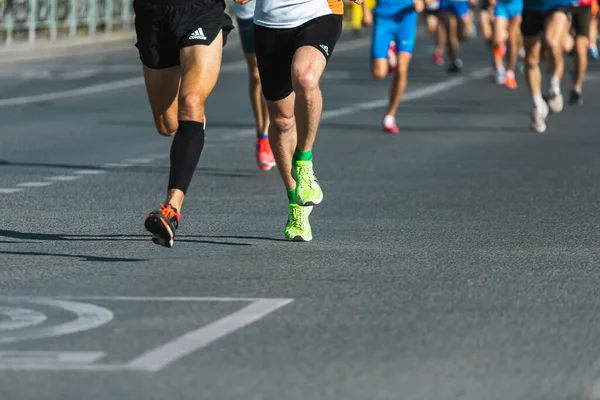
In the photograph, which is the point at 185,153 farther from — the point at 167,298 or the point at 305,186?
the point at 167,298

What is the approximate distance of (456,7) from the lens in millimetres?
27875

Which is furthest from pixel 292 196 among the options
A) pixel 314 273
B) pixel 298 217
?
pixel 314 273

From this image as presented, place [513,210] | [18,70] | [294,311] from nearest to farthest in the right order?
[294,311] → [513,210] → [18,70]

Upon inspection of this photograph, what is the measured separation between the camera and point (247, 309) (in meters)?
7.04

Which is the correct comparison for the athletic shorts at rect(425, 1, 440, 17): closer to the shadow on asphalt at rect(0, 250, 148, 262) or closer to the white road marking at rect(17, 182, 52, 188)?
the white road marking at rect(17, 182, 52, 188)

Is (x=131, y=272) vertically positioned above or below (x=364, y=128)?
above

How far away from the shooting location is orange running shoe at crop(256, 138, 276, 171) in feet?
44.9

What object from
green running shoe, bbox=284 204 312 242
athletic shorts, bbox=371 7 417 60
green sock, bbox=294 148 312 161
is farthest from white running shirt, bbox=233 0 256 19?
green running shoe, bbox=284 204 312 242

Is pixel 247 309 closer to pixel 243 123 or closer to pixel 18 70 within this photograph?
pixel 243 123

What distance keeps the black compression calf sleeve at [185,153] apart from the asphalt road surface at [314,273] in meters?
0.35

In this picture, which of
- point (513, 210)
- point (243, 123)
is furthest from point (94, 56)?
point (513, 210)

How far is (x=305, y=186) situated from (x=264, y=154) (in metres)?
4.34

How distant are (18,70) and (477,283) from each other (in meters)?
19.9

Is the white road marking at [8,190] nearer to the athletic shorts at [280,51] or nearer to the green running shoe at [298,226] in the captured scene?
the athletic shorts at [280,51]
